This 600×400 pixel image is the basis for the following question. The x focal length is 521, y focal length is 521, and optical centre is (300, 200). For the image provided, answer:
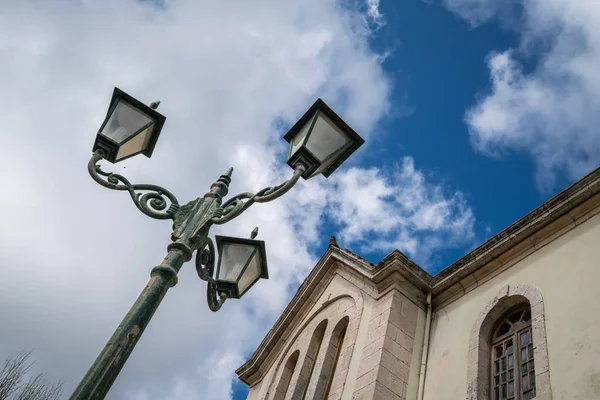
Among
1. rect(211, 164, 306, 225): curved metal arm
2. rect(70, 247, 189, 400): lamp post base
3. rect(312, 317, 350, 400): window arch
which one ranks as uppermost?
rect(312, 317, 350, 400): window arch

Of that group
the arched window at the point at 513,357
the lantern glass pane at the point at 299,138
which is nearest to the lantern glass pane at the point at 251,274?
the lantern glass pane at the point at 299,138

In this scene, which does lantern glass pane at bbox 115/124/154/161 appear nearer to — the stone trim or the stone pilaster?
the stone pilaster

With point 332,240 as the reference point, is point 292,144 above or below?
below

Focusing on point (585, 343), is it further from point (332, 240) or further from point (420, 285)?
point (332, 240)

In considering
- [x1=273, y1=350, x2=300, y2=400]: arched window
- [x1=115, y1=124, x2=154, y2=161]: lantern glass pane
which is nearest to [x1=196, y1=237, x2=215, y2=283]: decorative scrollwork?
[x1=115, y1=124, x2=154, y2=161]: lantern glass pane

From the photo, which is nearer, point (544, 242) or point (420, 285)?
point (544, 242)

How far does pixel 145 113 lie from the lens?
5.36 m

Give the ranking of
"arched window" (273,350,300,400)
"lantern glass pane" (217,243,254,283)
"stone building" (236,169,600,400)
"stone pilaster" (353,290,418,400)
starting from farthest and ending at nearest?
1. "arched window" (273,350,300,400)
2. "stone pilaster" (353,290,418,400)
3. "stone building" (236,169,600,400)
4. "lantern glass pane" (217,243,254,283)

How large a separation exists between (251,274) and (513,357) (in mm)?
4326

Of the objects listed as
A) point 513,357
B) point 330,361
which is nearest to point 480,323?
point 513,357

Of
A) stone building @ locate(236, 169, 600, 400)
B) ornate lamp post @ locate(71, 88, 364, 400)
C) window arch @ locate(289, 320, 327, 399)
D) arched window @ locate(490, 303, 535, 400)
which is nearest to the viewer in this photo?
ornate lamp post @ locate(71, 88, 364, 400)

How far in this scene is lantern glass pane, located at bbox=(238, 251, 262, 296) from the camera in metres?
5.39

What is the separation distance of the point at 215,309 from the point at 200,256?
61cm

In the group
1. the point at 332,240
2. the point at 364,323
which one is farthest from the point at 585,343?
the point at 332,240
